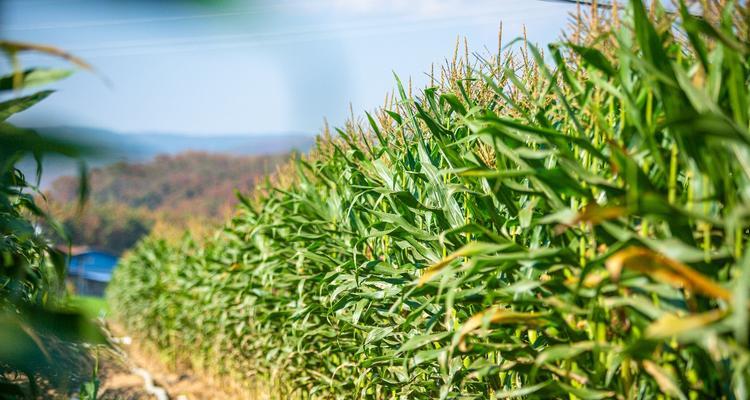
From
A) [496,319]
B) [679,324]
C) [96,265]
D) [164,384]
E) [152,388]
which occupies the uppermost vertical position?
[679,324]

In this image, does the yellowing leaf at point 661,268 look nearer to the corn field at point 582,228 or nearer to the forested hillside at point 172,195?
the corn field at point 582,228

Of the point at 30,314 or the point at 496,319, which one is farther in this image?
the point at 496,319

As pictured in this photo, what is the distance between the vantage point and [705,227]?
144 cm

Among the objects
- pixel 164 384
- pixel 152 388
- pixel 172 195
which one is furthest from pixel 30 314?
pixel 172 195

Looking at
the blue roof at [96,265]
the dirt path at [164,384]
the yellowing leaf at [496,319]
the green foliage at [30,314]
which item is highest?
the green foliage at [30,314]

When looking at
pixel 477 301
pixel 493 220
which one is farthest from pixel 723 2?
pixel 477 301

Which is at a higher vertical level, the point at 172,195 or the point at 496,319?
the point at 496,319

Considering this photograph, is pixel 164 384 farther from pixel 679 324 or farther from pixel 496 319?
pixel 679 324

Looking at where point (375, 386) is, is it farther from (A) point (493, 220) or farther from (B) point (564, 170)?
(B) point (564, 170)

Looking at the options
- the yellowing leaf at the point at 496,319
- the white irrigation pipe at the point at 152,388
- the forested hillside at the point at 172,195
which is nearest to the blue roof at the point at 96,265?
the forested hillside at the point at 172,195

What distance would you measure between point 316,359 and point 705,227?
277 centimetres

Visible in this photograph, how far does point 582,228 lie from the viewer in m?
1.73

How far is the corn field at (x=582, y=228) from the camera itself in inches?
54.1

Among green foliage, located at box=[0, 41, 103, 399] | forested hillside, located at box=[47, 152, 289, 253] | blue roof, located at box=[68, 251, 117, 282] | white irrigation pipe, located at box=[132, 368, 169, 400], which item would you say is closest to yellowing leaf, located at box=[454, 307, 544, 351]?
green foliage, located at box=[0, 41, 103, 399]
